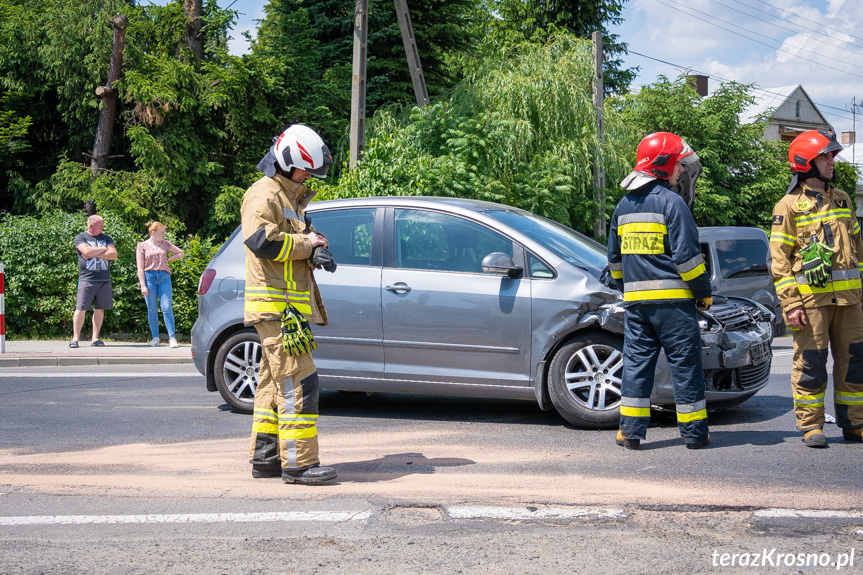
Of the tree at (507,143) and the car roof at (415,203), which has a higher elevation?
the tree at (507,143)

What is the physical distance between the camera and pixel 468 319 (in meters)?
6.49

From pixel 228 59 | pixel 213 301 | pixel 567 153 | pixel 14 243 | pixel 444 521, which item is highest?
pixel 228 59

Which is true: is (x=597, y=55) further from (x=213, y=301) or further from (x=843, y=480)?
(x=843, y=480)

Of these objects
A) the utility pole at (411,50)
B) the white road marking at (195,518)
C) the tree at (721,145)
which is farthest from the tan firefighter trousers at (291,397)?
the tree at (721,145)

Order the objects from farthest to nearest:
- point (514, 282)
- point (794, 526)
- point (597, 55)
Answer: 1. point (597, 55)
2. point (514, 282)
3. point (794, 526)

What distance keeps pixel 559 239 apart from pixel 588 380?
1.21 m

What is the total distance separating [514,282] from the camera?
6453 mm

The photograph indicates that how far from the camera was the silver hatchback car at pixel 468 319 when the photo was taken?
6.24 m

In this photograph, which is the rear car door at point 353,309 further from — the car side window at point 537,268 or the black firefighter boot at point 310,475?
the black firefighter boot at point 310,475

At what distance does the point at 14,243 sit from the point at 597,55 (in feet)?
46.6

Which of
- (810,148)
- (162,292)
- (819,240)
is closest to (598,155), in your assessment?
(162,292)

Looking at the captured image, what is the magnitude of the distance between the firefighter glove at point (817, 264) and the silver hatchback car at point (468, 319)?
0.79m

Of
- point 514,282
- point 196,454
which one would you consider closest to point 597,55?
point 514,282

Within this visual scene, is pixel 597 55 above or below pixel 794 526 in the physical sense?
above
